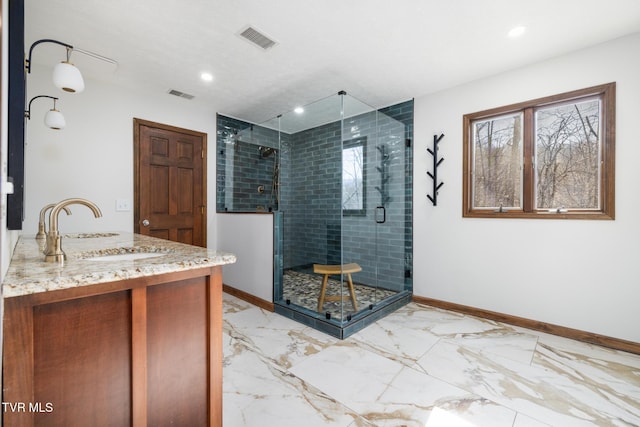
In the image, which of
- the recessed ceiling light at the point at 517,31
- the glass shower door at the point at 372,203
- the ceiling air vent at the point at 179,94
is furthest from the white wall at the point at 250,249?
the recessed ceiling light at the point at 517,31

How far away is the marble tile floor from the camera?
1454 millimetres

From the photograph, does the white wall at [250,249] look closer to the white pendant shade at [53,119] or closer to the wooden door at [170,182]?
the wooden door at [170,182]

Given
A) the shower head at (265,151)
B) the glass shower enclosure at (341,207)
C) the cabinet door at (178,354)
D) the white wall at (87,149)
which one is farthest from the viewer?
the shower head at (265,151)

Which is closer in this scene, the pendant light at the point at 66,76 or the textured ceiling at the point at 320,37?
the pendant light at the point at 66,76

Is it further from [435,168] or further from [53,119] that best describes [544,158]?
[53,119]

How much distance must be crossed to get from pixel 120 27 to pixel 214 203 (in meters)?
2.13

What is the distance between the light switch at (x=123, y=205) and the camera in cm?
295

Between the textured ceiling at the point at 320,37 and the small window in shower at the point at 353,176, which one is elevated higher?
the textured ceiling at the point at 320,37

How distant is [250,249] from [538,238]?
287 cm

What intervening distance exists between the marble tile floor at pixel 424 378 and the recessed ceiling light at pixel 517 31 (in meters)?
2.40

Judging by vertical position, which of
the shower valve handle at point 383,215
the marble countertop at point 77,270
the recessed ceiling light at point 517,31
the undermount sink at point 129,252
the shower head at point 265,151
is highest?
the recessed ceiling light at point 517,31

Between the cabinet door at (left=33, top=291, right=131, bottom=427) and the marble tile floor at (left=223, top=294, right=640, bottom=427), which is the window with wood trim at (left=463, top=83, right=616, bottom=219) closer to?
the marble tile floor at (left=223, top=294, right=640, bottom=427)

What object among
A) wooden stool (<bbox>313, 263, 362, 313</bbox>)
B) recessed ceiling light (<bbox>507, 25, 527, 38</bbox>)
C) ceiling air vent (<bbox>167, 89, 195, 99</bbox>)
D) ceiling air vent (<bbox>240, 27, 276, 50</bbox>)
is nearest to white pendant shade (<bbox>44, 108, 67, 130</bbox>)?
ceiling air vent (<bbox>167, 89, 195, 99</bbox>)

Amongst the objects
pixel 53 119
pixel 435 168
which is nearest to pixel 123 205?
pixel 53 119
